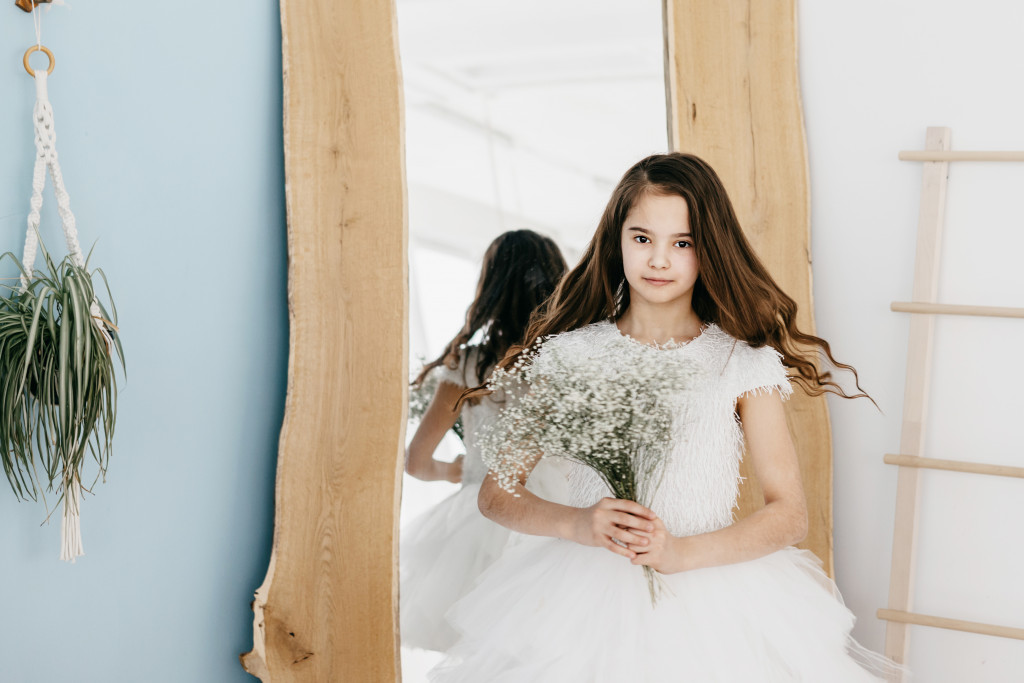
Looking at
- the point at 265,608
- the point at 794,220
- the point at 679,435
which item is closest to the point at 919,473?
the point at 794,220

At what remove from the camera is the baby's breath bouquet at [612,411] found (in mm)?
1416

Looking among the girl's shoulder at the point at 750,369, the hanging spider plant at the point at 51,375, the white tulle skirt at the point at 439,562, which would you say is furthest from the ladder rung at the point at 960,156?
the hanging spider plant at the point at 51,375

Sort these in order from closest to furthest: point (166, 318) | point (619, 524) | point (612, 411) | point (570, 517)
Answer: point (612, 411) → point (619, 524) → point (570, 517) → point (166, 318)

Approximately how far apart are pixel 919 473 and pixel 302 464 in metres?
1.46

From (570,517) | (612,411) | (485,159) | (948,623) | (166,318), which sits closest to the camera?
(612,411)

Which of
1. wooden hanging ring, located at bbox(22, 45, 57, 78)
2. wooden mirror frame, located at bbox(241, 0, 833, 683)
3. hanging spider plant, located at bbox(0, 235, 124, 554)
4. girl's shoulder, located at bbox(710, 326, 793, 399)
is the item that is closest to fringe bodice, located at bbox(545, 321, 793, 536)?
girl's shoulder, located at bbox(710, 326, 793, 399)

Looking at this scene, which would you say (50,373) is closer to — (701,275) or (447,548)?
(447,548)

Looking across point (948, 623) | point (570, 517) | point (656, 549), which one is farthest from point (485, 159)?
point (948, 623)

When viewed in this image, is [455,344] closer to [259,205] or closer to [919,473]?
[259,205]

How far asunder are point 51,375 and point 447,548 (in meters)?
1.05

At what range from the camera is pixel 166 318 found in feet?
6.24

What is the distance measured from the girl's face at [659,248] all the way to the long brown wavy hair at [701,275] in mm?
16

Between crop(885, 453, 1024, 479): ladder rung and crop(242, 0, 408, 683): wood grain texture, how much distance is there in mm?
1178

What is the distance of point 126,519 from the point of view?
1.81m
